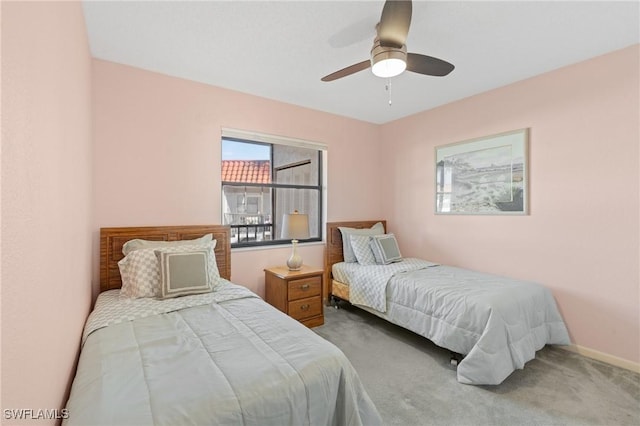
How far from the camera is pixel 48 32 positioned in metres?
0.99

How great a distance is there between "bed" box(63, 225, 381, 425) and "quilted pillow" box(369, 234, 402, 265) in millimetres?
1851

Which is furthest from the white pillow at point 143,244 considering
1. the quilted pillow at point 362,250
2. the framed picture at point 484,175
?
the framed picture at point 484,175

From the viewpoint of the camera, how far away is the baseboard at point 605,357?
2.23 meters

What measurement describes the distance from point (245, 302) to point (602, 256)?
9.61ft

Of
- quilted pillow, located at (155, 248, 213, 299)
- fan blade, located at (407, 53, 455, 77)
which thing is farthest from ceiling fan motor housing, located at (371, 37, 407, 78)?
quilted pillow, located at (155, 248, 213, 299)

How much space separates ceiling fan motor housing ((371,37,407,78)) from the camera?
172cm

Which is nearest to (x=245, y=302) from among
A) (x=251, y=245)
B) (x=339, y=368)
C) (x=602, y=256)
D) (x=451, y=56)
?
(x=339, y=368)

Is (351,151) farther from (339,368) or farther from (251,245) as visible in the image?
(339,368)

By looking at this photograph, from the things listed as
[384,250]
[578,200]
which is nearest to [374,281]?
[384,250]

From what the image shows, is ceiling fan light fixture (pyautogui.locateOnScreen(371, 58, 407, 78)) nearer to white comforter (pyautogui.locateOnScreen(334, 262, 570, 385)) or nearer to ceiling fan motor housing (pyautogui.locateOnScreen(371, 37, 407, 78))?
ceiling fan motor housing (pyautogui.locateOnScreen(371, 37, 407, 78))

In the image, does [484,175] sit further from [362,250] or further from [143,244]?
[143,244]

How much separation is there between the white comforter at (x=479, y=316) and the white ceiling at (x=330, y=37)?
197 centimetres

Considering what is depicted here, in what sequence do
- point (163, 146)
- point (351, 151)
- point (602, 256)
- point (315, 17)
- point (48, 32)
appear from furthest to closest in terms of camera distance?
point (351, 151) → point (163, 146) → point (602, 256) → point (315, 17) → point (48, 32)

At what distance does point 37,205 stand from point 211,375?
85 centimetres
